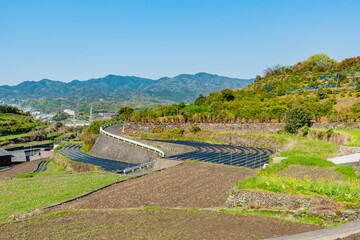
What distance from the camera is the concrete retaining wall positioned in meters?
32.7

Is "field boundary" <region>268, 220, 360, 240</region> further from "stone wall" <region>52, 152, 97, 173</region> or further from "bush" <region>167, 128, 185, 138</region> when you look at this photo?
"bush" <region>167, 128, 185, 138</region>

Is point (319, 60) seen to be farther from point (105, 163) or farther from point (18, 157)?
A: point (18, 157)

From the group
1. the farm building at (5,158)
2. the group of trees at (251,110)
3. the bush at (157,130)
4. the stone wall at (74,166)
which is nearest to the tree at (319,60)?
the group of trees at (251,110)

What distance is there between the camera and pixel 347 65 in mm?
80250

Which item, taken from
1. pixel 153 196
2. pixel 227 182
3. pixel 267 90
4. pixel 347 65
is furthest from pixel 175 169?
pixel 347 65

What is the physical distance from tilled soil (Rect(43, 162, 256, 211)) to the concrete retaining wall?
41.3ft

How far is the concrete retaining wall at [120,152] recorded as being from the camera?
32.7 m

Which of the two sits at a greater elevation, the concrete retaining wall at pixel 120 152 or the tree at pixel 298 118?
the tree at pixel 298 118

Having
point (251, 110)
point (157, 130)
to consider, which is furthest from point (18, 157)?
point (251, 110)

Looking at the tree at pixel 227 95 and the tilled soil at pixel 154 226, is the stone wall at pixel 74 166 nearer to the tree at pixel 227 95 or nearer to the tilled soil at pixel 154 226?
the tilled soil at pixel 154 226

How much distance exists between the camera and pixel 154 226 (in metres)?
9.26

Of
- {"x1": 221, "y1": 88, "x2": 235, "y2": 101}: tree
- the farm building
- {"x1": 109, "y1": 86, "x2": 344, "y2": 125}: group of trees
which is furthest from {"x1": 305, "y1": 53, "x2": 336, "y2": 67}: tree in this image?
the farm building

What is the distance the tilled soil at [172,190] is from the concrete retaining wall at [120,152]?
1258cm

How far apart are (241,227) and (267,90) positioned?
65847mm
